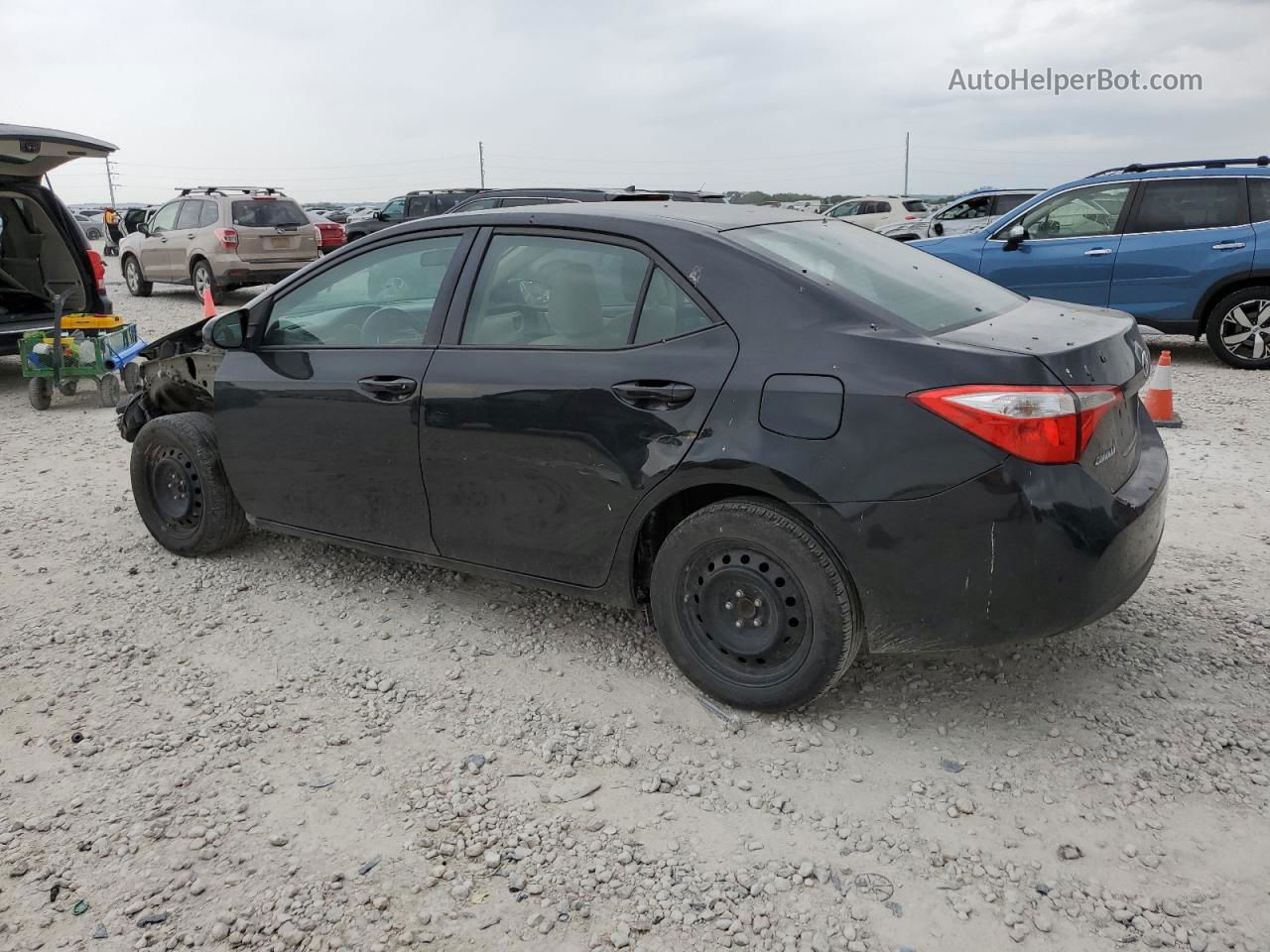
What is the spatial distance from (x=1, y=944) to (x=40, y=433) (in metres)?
6.15

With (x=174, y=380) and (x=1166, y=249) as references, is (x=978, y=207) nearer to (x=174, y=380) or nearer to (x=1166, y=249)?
(x=1166, y=249)

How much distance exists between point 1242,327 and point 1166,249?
948 mm

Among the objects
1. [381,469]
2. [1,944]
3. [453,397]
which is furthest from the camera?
[381,469]

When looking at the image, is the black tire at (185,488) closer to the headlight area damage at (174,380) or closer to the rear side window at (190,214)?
the headlight area damage at (174,380)

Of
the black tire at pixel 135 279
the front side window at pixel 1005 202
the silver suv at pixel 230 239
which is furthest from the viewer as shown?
the black tire at pixel 135 279

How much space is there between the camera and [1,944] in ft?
7.92

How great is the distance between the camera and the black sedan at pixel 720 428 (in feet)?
9.29

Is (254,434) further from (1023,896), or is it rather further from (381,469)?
(1023,896)

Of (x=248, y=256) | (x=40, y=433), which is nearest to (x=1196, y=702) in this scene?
(x=40, y=433)

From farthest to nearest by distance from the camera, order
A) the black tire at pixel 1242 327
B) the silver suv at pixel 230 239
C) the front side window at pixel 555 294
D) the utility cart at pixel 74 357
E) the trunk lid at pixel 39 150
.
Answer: the silver suv at pixel 230 239 < the black tire at pixel 1242 327 < the utility cart at pixel 74 357 < the trunk lid at pixel 39 150 < the front side window at pixel 555 294

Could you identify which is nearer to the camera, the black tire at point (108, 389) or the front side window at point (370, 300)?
the front side window at point (370, 300)

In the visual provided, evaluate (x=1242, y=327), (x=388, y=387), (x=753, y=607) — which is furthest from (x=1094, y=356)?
(x=1242, y=327)

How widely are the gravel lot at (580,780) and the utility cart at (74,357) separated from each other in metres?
4.40

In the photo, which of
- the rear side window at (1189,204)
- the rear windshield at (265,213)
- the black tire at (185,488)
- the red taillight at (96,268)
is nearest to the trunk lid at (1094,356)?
the black tire at (185,488)
